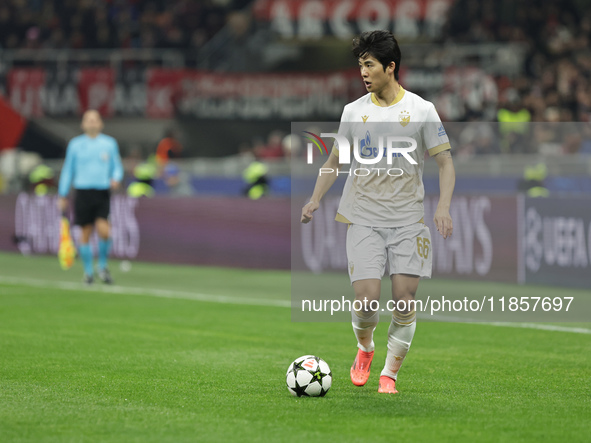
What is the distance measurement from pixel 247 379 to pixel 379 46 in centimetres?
249

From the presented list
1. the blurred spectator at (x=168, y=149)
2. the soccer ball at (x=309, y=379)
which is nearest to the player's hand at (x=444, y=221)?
the soccer ball at (x=309, y=379)

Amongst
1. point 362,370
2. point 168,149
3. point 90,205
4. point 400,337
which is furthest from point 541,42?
point 400,337

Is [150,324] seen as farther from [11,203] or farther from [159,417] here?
[11,203]

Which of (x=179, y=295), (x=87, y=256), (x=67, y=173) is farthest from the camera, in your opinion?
(x=87, y=256)

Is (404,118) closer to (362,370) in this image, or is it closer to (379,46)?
(379,46)

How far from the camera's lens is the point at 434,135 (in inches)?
256

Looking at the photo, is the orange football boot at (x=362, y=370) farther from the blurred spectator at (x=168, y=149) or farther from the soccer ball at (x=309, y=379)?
the blurred spectator at (x=168, y=149)

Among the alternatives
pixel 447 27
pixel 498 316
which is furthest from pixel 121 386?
pixel 447 27

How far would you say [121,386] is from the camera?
23.2ft

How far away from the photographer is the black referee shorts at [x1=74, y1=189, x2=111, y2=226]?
1447cm

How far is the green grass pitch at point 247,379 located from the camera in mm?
5680

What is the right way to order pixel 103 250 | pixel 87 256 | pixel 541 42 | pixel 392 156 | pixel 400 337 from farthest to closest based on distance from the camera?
pixel 541 42
pixel 103 250
pixel 87 256
pixel 400 337
pixel 392 156

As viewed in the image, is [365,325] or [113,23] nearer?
[365,325]

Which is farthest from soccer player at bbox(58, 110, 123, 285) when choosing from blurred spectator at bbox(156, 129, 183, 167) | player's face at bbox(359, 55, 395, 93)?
blurred spectator at bbox(156, 129, 183, 167)
